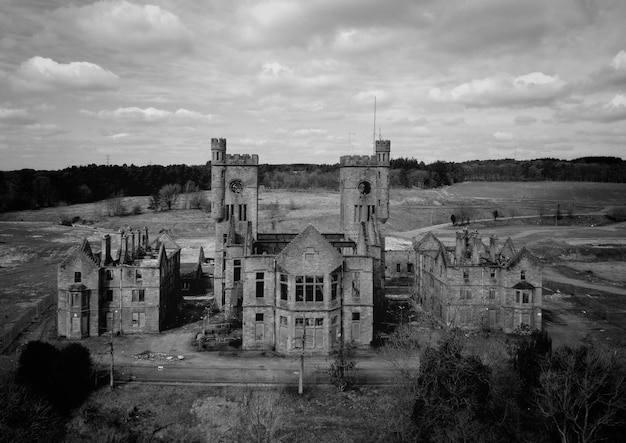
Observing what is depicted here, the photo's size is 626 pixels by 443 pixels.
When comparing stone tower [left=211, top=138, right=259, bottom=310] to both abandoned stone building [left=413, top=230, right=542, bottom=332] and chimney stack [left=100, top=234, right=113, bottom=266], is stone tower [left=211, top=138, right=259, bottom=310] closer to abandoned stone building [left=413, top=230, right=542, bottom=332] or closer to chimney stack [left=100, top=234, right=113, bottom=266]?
chimney stack [left=100, top=234, right=113, bottom=266]

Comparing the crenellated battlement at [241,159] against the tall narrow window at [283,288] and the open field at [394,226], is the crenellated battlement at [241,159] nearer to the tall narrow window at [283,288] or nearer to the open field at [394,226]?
the tall narrow window at [283,288]

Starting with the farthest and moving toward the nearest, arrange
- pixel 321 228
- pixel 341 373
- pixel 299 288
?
1. pixel 321 228
2. pixel 299 288
3. pixel 341 373

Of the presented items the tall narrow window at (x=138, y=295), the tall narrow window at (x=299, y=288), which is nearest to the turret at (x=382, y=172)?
the tall narrow window at (x=299, y=288)

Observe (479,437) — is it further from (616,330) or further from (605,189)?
(605,189)

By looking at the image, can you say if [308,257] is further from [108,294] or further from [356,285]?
[108,294]

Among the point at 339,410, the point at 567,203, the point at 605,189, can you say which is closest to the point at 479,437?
the point at 339,410

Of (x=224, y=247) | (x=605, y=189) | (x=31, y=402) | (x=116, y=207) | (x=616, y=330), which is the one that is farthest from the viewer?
(x=605, y=189)

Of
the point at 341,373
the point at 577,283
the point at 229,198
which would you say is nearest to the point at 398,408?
the point at 341,373

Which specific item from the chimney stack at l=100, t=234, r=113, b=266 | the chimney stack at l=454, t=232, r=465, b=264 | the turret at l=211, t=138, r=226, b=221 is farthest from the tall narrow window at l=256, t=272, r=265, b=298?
the chimney stack at l=454, t=232, r=465, b=264
